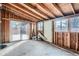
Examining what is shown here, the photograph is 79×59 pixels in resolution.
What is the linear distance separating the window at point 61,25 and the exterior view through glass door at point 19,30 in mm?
516

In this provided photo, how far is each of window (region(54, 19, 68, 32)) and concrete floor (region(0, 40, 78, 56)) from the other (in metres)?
0.33

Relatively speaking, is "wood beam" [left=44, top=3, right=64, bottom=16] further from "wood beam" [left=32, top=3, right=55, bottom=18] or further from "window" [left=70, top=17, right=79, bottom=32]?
"window" [left=70, top=17, right=79, bottom=32]

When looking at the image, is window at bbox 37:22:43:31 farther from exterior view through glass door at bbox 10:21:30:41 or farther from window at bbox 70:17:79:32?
window at bbox 70:17:79:32

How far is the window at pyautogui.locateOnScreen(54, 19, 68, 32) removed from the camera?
222 cm

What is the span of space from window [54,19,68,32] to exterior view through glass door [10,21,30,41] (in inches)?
20.3

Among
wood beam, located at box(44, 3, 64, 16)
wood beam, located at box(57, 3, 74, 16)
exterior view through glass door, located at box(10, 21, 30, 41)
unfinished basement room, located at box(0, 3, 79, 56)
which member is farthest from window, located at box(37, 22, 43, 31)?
wood beam, located at box(57, 3, 74, 16)

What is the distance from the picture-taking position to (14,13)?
2221mm

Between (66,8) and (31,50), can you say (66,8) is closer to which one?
(66,8)

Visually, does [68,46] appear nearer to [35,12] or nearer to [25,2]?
[35,12]

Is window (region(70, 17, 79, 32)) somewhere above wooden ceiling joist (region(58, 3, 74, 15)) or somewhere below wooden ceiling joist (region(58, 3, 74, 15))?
below

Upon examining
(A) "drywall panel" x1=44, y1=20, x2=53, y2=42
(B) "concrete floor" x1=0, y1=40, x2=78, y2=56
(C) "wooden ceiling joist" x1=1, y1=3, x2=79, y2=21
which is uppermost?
(C) "wooden ceiling joist" x1=1, y1=3, x2=79, y2=21

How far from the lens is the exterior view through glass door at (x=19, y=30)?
7.35ft

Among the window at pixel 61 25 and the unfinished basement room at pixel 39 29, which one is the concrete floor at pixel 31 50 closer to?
A: the unfinished basement room at pixel 39 29

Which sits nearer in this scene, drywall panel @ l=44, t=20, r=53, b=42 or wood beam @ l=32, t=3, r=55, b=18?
wood beam @ l=32, t=3, r=55, b=18
